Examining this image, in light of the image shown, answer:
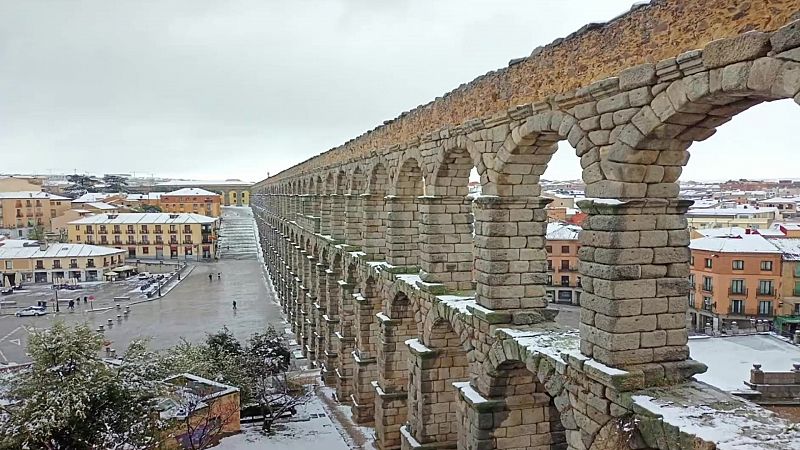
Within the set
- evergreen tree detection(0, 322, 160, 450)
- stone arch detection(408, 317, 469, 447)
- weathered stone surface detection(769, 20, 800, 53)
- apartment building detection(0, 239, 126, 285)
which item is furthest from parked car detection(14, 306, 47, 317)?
weathered stone surface detection(769, 20, 800, 53)

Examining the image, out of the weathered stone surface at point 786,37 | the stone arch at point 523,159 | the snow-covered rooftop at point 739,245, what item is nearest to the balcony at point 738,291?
the snow-covered rooftop at point 739,245

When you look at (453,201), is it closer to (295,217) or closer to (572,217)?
(295,217)

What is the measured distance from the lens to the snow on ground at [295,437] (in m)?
19.9

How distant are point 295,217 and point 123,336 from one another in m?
14.1

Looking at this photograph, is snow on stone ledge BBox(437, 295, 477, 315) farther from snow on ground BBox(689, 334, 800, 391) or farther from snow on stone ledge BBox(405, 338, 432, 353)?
snow on ground BBox(689, 334, 800, 391)

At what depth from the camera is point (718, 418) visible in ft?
23.3

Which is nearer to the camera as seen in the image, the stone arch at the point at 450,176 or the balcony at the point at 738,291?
the stone arch at the point at 450,176

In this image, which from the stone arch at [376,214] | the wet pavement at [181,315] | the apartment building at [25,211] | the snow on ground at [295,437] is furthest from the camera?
the apartment building at [25,211]

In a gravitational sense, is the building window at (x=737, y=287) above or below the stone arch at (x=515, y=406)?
below

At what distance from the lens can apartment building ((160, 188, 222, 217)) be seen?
110188 mm

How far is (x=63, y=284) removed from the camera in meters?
64.1

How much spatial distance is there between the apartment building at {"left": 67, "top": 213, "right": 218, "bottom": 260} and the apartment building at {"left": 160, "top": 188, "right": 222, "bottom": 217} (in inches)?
1121

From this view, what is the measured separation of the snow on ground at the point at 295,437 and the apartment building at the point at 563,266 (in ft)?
58.2

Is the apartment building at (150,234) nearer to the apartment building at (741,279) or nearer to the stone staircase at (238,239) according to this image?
the stone staircase at (238,239)
